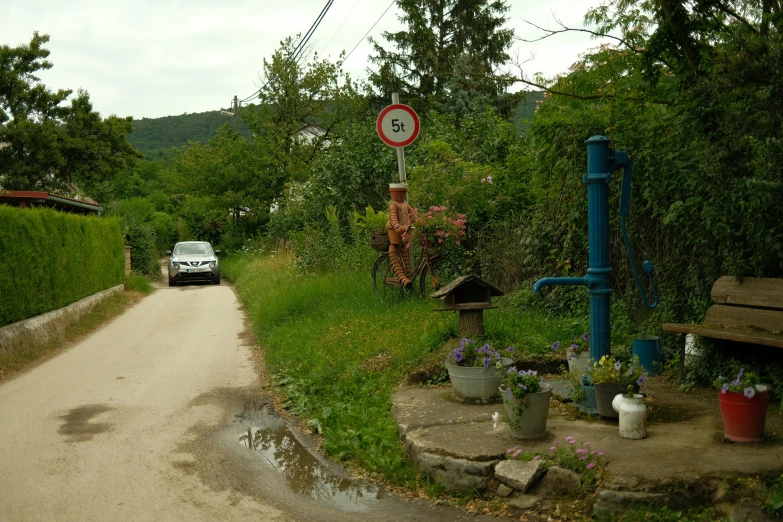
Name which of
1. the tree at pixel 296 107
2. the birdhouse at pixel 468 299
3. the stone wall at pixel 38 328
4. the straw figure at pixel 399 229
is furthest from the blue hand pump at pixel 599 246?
the tree at pixel 296 107

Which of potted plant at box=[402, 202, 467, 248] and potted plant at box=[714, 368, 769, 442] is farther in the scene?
potted plant at box=[402, 202, 467, 248]

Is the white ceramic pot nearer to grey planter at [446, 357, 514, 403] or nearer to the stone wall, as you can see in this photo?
grey planter at [446, 357, 514, 403]

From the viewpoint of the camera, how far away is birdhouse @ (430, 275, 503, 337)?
734 cm

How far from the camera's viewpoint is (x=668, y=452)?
4660 millimetres

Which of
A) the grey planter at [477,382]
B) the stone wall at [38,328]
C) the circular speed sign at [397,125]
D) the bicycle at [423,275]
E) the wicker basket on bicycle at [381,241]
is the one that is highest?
the circular speed sign at [397,125]

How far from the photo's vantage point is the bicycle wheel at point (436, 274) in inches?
421

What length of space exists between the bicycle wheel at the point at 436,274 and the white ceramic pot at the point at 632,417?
5653 millimetres

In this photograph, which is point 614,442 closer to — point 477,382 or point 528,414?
point 528,414

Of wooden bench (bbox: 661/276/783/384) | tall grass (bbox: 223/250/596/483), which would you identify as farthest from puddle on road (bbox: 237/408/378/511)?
wooden bench (bbox: 661/276/783/384)

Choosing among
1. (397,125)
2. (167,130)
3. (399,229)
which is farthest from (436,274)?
(167,130)

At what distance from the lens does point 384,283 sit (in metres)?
11.6

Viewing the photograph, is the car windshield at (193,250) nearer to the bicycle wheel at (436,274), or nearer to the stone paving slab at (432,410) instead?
the bicycle wheel at (436,274)

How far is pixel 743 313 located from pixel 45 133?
33.4 meters

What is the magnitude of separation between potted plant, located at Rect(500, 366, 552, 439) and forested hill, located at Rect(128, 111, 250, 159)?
238 ft
